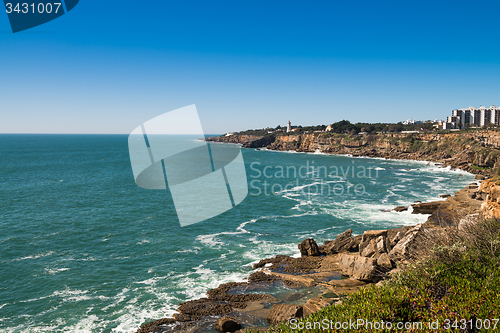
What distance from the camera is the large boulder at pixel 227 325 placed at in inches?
575

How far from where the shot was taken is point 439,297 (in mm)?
10844

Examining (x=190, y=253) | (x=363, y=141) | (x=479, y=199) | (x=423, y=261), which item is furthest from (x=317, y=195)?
(x=363, y=141)

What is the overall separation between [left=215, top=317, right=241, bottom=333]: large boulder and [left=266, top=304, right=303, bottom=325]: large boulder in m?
1.58

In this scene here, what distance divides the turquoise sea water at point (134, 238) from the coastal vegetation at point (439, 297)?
403 inches

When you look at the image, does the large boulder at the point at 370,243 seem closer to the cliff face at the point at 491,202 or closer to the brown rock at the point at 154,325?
the cliff face at the point at 491,202

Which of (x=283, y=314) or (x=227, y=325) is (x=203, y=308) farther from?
(x=283, y=314)

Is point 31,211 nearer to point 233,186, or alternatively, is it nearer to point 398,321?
point 233,186

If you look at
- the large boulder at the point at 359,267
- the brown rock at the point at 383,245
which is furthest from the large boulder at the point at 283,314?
the brown rock at the point at 383,245

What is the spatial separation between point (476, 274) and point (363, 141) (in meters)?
116

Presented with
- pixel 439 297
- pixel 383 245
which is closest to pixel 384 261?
pixel 383 245

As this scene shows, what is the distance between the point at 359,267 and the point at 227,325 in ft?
→ 31.7

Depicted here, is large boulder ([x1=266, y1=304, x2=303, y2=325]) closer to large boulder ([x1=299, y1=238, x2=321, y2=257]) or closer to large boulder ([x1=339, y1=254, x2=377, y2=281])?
large boulder ([x1=339, y1=254, x2=377, y2=281])

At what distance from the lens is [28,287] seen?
19484 mm

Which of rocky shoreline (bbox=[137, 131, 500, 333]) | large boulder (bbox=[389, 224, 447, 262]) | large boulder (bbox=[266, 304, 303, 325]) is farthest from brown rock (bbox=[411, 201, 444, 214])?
large boulder (bbox=[266, 304, 303, 325])
